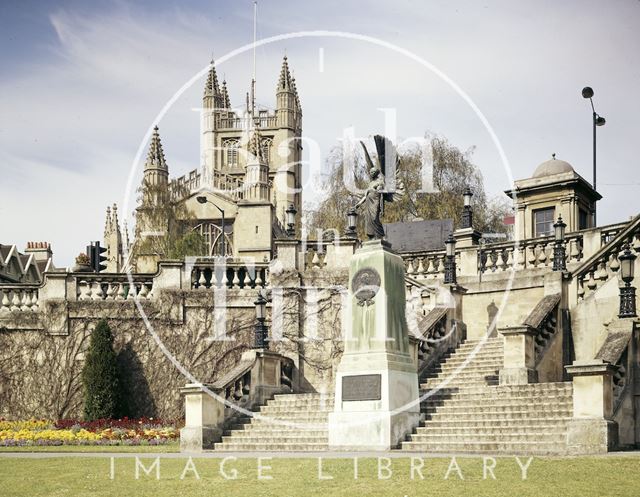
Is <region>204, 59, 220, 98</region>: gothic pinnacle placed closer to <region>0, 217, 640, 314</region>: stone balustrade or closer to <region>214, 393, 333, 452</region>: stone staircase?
<region>0, 217, 640, 314</region>: stone balustrade

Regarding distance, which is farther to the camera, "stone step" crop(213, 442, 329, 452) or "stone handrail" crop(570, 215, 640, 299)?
"stone handrail" crop(570, 215, 640, 299)

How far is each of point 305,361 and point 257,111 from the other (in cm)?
8413

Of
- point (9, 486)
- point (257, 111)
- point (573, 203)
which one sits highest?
point (257, 111)

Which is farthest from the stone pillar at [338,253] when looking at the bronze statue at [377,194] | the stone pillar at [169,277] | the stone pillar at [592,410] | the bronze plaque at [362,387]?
the stone pillar at [592,410]

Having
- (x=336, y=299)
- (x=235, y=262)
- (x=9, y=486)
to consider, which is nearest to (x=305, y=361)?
(x=336, y=299)

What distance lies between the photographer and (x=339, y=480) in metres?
13.6

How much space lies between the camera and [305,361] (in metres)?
28.1

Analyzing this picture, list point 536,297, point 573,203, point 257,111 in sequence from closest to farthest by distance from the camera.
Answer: point 536,297, point 573,203, point 257,111

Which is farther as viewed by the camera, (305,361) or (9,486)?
(305,361)

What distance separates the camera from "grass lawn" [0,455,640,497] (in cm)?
1248

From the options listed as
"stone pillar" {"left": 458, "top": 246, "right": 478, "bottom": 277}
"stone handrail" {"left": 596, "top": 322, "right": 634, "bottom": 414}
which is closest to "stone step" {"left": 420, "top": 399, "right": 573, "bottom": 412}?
"stone handrail" {"left": 596, "top": 322, "right": 634, "bottom": 414}

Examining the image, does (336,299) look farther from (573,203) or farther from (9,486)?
(9,486)

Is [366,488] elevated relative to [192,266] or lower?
lower

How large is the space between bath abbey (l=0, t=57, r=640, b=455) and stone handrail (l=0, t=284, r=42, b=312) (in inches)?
2.4
